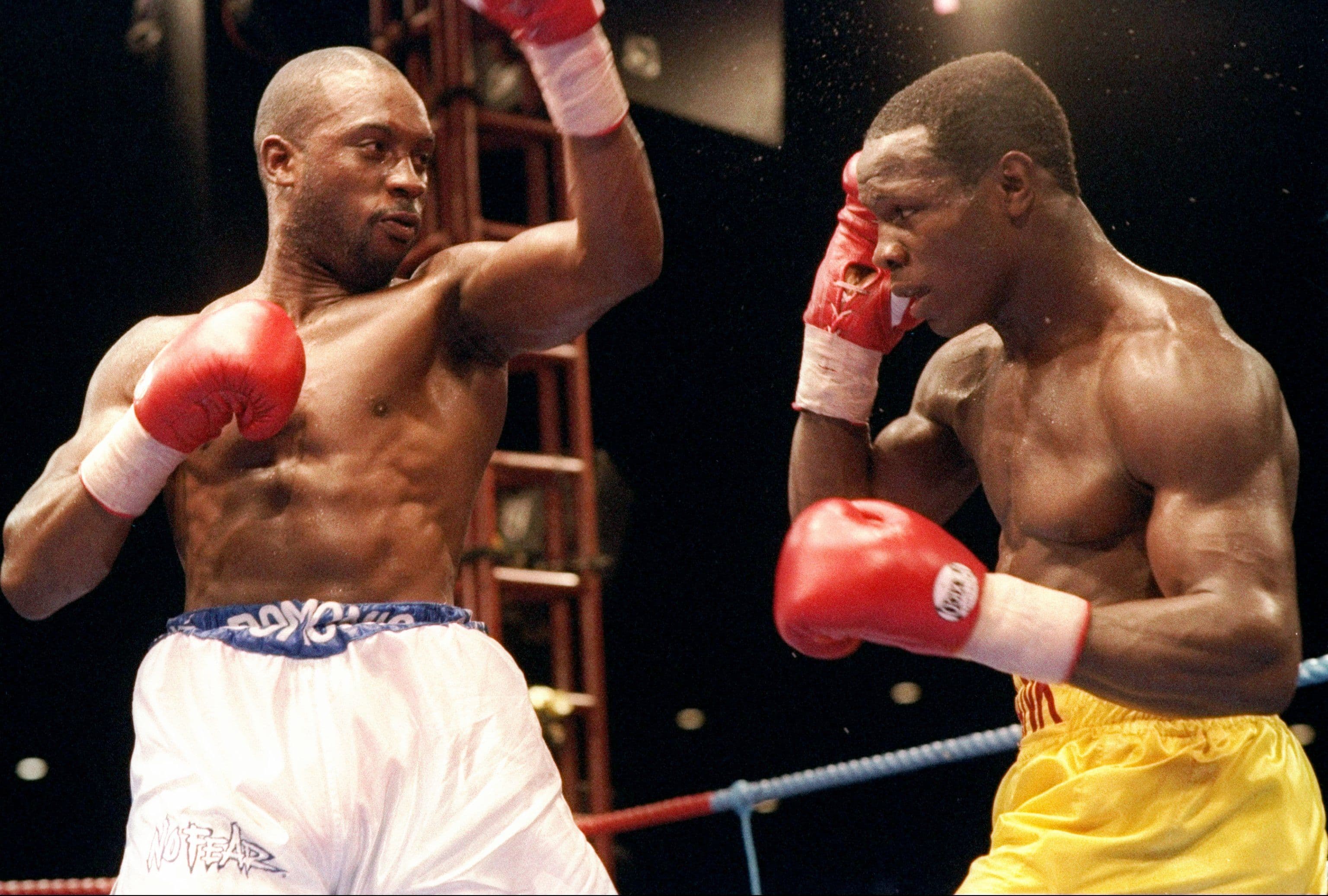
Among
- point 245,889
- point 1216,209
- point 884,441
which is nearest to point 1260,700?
point 884,441

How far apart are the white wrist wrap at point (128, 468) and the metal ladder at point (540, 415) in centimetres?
222

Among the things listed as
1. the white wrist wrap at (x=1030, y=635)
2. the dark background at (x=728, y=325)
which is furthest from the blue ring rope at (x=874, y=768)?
the dark background at (x=728, y=325)

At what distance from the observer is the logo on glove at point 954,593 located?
5.21 ft

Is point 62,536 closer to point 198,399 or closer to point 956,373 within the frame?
point 198,399

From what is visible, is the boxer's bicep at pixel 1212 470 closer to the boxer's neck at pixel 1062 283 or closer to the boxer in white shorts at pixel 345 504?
the boxer's neck at pixel 1062 283

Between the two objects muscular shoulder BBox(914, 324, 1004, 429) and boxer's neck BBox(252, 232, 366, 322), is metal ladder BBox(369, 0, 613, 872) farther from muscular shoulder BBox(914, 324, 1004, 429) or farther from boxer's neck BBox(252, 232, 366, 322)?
muscular shoulder BBox(914, 324, 1004, 429)

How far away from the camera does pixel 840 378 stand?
2113 millimetres

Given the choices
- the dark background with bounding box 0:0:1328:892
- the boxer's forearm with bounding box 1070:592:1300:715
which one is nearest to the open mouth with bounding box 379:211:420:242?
the boxer's forearm with bounding box 1070:592:1300:715

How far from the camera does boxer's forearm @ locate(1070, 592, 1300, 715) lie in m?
1.59

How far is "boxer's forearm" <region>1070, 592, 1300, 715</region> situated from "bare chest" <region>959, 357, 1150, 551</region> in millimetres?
184

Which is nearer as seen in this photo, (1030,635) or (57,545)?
(1030,635)

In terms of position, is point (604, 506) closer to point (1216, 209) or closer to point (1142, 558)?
point (1216, 209)

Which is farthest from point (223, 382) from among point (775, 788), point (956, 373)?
point (775, 788)

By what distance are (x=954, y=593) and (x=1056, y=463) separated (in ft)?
1.05
